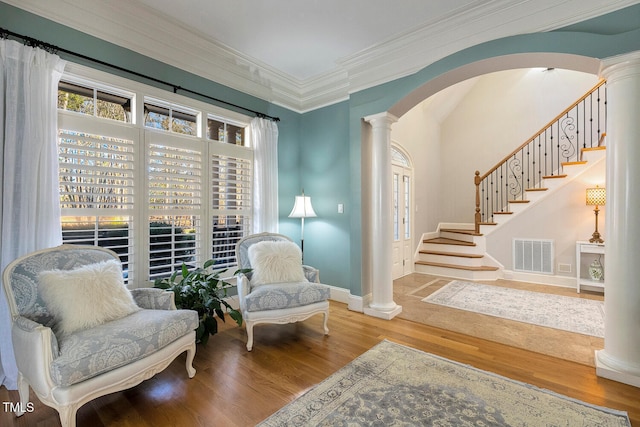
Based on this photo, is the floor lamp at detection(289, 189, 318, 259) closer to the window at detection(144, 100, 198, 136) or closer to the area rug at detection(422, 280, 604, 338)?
the window at detection(144, 100, 198, 136)


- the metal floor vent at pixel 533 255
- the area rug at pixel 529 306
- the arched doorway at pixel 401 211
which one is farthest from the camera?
the arched doorway at pixel 401 211

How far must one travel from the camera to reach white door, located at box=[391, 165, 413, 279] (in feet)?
17.1

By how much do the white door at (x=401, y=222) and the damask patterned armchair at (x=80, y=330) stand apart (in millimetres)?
3928

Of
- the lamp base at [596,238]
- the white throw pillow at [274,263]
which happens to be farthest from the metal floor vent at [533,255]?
the white throw pillow at [274,263]

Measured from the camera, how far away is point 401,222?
17.5 ft

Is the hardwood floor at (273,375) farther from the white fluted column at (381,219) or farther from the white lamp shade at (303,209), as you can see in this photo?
the white lamp shade at (303,209)

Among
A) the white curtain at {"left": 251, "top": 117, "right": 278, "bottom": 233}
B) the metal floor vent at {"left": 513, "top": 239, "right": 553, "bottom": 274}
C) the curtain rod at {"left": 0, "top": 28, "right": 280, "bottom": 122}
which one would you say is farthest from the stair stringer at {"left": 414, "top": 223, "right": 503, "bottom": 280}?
the curtain rod at {"left": 0, "top": 28, "right": 280, "bottom": 122}

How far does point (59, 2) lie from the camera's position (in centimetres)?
227

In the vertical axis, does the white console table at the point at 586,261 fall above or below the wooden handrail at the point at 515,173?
below

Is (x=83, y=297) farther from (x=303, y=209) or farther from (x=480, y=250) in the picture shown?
(x=480, y=250)

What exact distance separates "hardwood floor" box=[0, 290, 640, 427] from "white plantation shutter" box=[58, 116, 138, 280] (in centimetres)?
114

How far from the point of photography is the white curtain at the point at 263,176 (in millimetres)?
3676

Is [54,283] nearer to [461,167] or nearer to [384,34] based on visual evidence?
[384,34]

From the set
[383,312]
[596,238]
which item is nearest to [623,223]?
[383,312]
